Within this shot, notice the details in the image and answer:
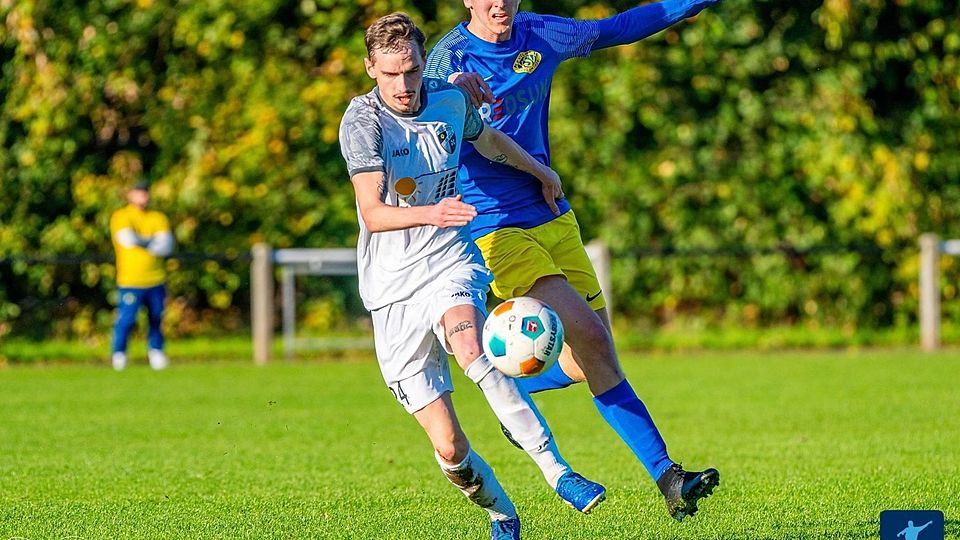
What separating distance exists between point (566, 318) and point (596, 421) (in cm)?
481

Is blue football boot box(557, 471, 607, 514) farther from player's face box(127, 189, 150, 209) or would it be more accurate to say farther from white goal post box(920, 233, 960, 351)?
white goal post box(920, 233, 960, 351)

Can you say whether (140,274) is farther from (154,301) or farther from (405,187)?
(405,187)

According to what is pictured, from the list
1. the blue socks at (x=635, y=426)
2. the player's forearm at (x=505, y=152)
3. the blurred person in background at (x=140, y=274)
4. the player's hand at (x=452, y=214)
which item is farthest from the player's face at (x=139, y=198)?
the player's hand at (x=452, y=214)

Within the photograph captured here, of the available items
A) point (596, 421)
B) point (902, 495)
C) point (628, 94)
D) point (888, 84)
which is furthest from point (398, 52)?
point (888, 84)

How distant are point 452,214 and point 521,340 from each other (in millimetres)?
512

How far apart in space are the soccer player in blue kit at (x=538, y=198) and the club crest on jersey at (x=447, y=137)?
21.7 inches

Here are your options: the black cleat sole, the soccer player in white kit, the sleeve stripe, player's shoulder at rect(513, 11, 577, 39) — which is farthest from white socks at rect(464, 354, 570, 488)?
player's shoulder at rect(513, 11, 577, 39)

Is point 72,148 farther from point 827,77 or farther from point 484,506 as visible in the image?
point 484,506

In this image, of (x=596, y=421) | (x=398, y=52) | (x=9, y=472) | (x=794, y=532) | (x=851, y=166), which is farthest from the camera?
(x=851, y=166)

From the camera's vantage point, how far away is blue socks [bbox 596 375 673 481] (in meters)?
6.11

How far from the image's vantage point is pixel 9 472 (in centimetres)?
821

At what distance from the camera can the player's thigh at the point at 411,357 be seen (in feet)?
17.9

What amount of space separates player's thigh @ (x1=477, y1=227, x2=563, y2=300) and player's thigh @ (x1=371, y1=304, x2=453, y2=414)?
96cm

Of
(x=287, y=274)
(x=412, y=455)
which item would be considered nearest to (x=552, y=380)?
(x=412, y=455)
